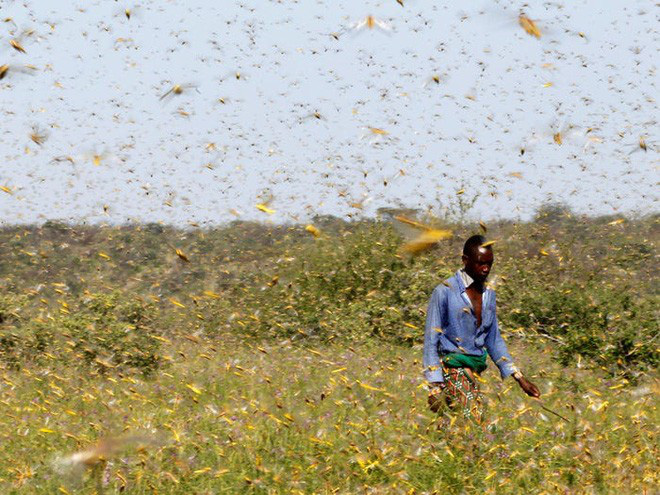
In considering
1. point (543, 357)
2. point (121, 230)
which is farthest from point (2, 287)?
point (121, 230)

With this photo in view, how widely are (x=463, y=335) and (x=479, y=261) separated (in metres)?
0.56

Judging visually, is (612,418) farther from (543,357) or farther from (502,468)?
(543,357)

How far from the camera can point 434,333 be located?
6359 mm

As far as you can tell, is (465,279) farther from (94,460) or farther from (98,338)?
(98,338)

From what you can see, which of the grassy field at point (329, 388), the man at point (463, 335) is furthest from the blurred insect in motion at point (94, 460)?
the man at point (463, 335)

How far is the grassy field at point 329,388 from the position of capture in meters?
5.57

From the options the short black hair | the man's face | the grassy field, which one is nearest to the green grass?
the grassy field

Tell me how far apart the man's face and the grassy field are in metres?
0.90

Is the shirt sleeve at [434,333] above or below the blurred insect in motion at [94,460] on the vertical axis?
above

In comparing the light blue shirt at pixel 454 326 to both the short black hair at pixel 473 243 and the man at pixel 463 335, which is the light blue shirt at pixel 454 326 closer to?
the man at pixel 463 335

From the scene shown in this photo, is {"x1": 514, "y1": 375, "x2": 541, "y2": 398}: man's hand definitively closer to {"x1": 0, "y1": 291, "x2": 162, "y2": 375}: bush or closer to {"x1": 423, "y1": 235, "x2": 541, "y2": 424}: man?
{"x1": 423, "y1": 235, "x2": 541, "y2": 424}: man

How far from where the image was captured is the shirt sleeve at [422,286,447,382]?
6.21 m

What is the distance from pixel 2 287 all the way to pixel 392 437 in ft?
87.3

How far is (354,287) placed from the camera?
1780cm
